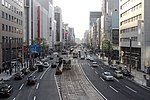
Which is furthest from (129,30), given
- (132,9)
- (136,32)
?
(136,32)

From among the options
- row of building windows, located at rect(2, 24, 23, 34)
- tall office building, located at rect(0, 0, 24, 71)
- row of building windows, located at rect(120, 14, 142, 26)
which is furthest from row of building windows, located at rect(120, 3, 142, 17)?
A: row of building windows, located at rect(2, 24, 23, 34)

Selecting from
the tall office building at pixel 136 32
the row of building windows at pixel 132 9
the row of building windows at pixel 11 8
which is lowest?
the tall office building at pixel 136 32

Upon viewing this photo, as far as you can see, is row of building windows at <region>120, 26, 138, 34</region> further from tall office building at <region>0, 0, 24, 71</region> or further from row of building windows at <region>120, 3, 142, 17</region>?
tall office building at <region>0, 0, 24, 71</region>

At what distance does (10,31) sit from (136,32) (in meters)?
35.5

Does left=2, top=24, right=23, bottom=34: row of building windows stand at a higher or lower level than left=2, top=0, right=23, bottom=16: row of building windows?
lower

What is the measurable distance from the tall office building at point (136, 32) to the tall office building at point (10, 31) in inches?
1213

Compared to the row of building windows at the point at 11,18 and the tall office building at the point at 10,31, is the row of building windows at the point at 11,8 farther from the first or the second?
the row of building windows at the point at 11,18

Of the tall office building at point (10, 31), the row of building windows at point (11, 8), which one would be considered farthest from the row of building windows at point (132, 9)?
the row of building windows at point (11, 8)

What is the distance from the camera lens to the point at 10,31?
85.4 meters

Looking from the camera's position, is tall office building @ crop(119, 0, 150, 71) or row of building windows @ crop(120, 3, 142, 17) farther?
row of building windows @ crop(120, 3, 142, 17)

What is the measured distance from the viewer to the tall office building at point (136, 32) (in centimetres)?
6944

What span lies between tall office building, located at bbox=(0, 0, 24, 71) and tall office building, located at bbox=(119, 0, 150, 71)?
30815mm

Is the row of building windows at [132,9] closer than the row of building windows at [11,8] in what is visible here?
Yes

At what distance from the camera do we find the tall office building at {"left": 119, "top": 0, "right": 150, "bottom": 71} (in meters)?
69.4
